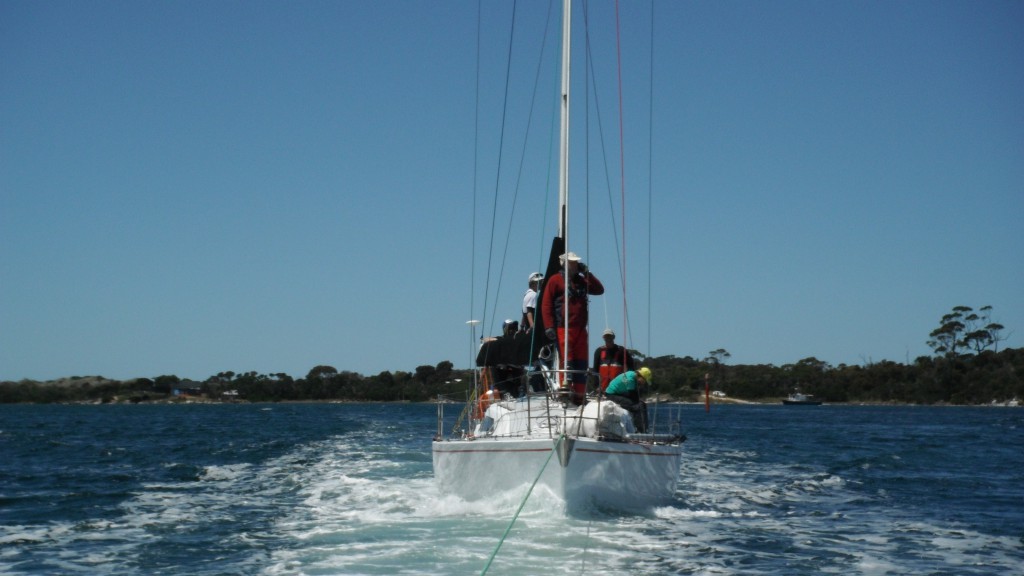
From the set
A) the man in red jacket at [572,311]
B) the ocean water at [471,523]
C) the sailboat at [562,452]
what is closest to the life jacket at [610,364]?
the man in red jacket at [572,311]

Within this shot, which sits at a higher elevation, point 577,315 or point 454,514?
point 577,315

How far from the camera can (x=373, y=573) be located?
8.64 m

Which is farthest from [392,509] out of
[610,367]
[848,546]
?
[848,546]

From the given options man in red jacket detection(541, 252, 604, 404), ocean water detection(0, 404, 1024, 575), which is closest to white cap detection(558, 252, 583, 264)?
man in red jacket detection(541, 252, 604, 404)

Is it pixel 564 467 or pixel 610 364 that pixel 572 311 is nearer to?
pixel 610 364

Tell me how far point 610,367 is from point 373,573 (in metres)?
5.39

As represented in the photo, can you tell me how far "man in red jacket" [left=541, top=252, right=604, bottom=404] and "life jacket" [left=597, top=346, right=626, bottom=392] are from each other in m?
0.36

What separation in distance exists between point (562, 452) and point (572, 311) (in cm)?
314

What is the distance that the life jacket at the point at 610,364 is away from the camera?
13.2 metres

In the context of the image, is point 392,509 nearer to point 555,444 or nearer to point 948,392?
point 555,444

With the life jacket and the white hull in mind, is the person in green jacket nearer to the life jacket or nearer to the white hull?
the life jacket

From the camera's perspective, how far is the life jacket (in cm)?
1319

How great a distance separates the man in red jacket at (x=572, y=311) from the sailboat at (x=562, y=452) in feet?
0.82

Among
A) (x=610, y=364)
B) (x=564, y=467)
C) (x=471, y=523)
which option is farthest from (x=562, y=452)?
(x=610, y=364)
